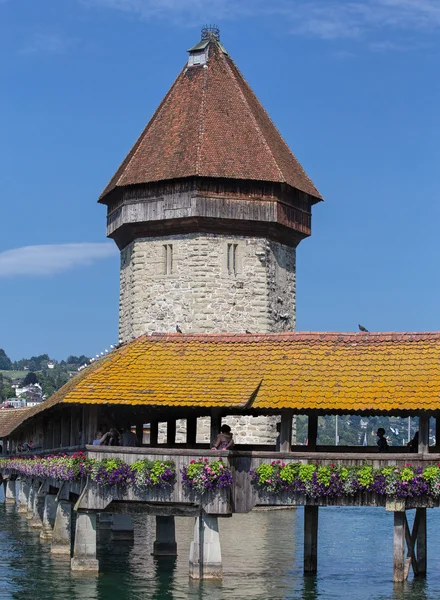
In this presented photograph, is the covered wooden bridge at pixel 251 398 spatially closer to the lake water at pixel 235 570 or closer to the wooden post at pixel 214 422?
the wooden post at pixel 214 422

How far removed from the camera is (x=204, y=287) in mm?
49531

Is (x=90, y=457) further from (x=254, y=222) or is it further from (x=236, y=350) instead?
(x=254, y=222)

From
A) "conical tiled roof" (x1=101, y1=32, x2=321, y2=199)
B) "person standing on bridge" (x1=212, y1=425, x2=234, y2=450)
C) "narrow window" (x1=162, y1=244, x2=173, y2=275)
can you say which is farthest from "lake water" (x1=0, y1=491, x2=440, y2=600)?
"conical tiled roof" (x1=101, y1=32, x2=321, y2=199)

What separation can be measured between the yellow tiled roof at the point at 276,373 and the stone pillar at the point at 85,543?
7.07ft

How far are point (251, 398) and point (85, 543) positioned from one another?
404cm

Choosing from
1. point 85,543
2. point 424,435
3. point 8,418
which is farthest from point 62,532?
point 8,418

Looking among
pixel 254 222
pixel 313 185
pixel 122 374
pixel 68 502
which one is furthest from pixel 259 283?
pixel 122 374

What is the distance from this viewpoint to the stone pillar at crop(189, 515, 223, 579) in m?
25.6

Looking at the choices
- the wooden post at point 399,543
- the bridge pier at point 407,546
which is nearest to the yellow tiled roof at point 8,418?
the bridge pier at point 407,546

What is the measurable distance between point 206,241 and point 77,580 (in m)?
23.8

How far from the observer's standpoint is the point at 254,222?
163ft

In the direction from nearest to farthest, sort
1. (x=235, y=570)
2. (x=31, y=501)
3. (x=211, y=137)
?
(x=235, y=570) → (x=31, y=501) → (x=211, y=137)

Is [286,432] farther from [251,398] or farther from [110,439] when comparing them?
[110,439]

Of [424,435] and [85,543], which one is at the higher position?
[424,435]
